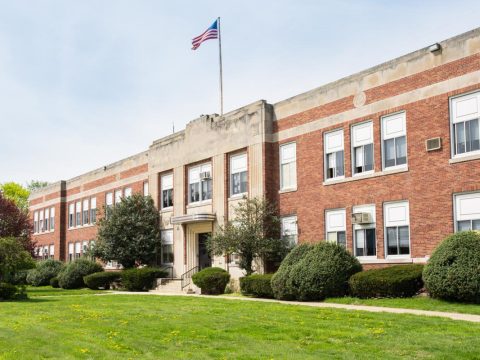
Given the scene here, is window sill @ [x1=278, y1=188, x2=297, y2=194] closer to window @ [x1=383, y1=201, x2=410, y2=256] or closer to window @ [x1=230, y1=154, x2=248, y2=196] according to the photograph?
window @ [x1=230, y1=154, x2=248, y2=196]

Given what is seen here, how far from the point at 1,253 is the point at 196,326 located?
48.6 ft

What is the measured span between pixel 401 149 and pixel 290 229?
284 inches

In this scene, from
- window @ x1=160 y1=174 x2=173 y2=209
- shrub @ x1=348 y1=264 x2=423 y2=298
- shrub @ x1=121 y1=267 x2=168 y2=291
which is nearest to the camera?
shrub @ x1=348 y1=264 x2=423 y2=298

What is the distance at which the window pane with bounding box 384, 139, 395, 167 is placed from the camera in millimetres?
25812

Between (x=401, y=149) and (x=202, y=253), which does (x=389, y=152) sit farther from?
(x=202, y=253)

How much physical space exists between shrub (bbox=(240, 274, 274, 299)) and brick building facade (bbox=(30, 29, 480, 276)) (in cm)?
346

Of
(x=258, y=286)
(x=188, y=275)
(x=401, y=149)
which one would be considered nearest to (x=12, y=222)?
(x=188, y=275)

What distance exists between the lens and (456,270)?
19219 millimetres

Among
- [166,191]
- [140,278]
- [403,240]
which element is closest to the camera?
[403,240]

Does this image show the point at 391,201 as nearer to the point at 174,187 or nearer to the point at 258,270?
the point at 258,270

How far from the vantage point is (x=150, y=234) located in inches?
1603

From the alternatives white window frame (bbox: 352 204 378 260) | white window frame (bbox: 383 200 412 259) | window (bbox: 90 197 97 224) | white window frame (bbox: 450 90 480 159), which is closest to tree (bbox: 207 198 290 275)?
white window frame (bbox: 352 204 378 260)

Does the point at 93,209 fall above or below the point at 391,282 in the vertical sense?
above

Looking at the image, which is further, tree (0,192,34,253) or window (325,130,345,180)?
tree (0,192,34,253)
